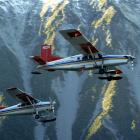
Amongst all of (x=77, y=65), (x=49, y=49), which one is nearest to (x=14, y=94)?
(x=49, y=49)

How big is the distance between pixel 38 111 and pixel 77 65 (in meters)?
18.8

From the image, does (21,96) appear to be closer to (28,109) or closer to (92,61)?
(28,109)

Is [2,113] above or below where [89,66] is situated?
below

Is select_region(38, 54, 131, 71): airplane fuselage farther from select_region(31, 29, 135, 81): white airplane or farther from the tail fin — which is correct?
the tail fin

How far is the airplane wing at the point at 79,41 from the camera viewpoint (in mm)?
93312

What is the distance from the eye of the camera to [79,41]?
312ft

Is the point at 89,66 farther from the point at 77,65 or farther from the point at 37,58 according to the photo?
the point at 37,58

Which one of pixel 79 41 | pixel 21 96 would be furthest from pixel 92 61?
pixel 21 96

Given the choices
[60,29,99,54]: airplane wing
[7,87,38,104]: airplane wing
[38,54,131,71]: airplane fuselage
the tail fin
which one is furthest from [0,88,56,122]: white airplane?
[60,29,99,54]: airplane wing

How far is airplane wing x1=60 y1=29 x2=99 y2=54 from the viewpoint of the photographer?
306ft

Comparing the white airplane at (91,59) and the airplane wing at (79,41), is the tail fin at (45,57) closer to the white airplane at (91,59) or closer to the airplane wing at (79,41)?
the white airplane at (91,59)

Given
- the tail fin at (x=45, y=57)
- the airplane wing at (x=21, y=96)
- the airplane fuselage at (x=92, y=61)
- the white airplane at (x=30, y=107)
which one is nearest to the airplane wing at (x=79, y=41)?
the airplane fuselage at (x=92, y=61)

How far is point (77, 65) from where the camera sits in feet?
319

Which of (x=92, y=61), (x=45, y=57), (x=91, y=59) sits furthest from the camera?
(x=45, y=57)
